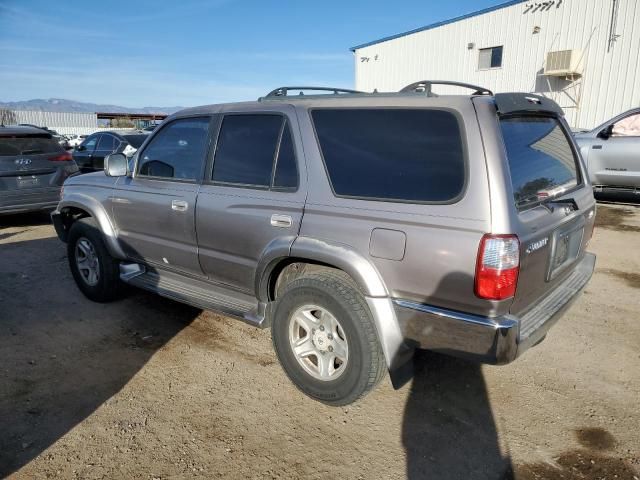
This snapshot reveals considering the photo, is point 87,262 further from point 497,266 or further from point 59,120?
point 59,120

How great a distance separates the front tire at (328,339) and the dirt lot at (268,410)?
178 millimetres

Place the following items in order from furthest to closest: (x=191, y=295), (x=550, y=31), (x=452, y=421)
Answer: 1. (x=550, y=31)
2. (x=191, y=295)
3. (x=452, y=421)

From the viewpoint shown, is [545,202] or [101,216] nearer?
[545,202]

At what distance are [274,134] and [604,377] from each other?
2.88 meters

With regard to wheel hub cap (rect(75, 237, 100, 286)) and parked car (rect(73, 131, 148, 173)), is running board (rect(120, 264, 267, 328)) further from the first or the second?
parked car (rect(73, 131, 148, 173))

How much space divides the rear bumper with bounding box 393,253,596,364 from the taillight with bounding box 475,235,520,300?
0.52ft

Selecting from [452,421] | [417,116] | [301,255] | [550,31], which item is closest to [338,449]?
[452,421]

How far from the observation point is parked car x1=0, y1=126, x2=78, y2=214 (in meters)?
7.33

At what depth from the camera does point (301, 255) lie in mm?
2875

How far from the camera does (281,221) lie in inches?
119

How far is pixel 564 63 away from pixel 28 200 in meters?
16.0

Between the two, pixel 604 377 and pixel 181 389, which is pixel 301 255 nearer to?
pixel 181 389

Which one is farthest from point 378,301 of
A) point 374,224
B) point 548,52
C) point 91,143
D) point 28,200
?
point 548,52

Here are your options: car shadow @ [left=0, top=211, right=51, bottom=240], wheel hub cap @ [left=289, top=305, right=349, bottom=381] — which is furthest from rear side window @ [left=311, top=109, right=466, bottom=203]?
car shadow @ [left=0, top=211, right=51, bottom=240]
